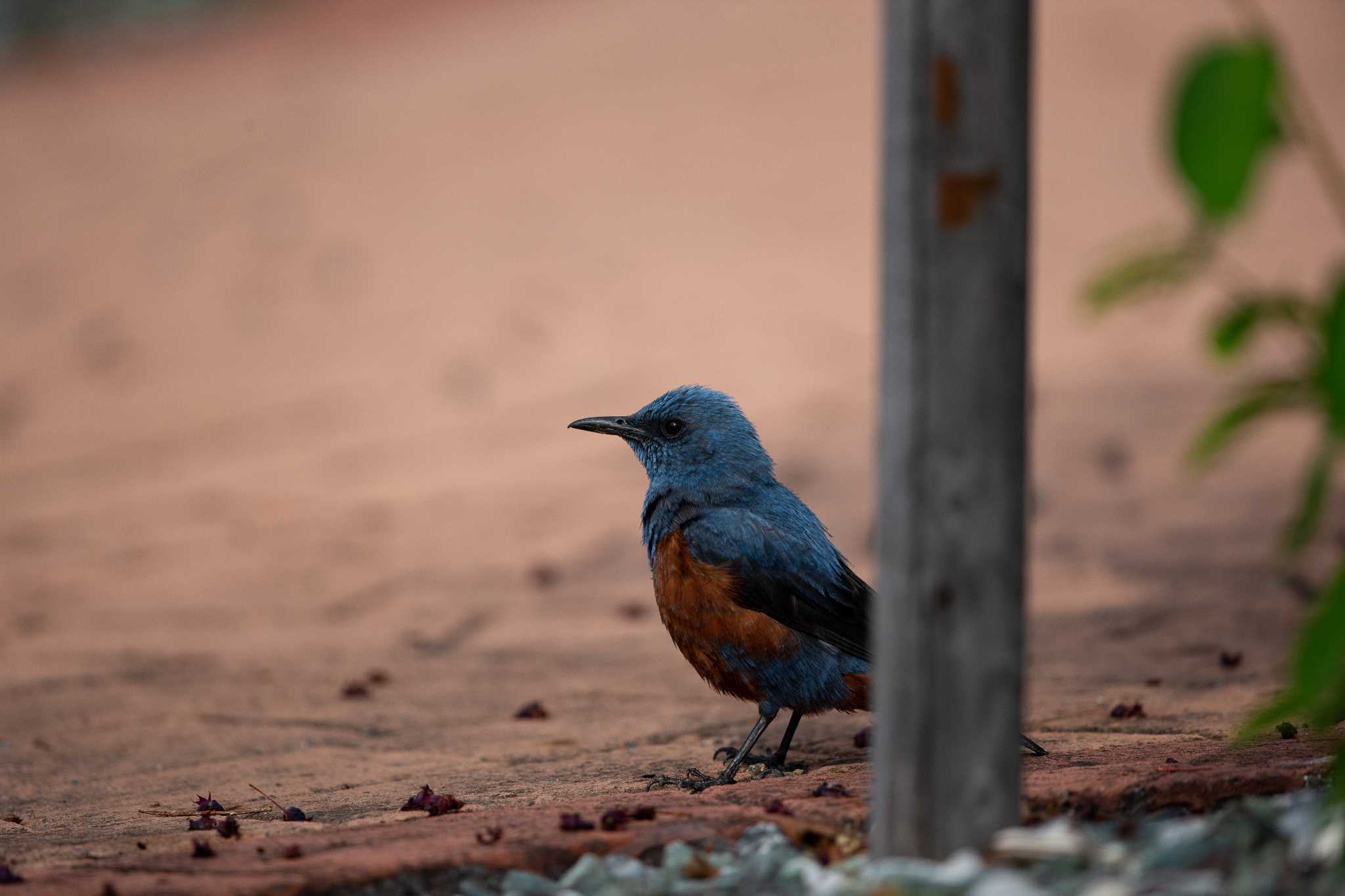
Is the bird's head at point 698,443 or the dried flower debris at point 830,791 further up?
the bird's head at point 698,443

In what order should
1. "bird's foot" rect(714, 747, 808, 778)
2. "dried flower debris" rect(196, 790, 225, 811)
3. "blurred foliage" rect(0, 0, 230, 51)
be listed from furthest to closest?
"blurred foliage" rect(0, 0, 230, 51), "bird's foot" rect(714, 747, 808, 778), "dried flower debris" rect(196, 790, 225, 811)

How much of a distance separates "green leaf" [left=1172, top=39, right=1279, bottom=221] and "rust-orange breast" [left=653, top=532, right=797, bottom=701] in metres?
2.61

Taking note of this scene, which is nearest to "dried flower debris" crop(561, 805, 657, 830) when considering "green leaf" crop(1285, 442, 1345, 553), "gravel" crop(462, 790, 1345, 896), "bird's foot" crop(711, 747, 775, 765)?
"gravel" crop(462, 790, 1345, 896)

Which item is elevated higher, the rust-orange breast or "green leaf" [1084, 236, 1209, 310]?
"green leaf" [1084, 236, 1209, 310]

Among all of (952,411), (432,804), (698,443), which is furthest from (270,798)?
(952,411)

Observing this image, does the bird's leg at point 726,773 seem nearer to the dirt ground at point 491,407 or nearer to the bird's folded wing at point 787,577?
the dirt ground at point 491,407

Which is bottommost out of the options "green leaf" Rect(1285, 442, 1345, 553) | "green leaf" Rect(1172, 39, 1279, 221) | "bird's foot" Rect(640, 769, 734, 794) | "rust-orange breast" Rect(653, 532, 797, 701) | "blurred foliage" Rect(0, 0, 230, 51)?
"bird's foot" Rect(640, 769, 734, 794)

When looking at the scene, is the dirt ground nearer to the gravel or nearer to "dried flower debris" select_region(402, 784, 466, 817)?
"dried flower debris" select_region(402, 784, 466, 817)

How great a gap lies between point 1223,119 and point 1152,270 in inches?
14.2

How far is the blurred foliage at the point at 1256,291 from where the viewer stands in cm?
183

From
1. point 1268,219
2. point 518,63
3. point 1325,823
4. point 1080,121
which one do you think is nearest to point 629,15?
point 518,63

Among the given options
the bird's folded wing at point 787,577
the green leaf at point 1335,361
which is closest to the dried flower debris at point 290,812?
the bird's folded wing at point 787,577

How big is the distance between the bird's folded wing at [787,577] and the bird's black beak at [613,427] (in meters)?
0.60

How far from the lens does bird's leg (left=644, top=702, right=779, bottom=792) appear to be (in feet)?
13.1
